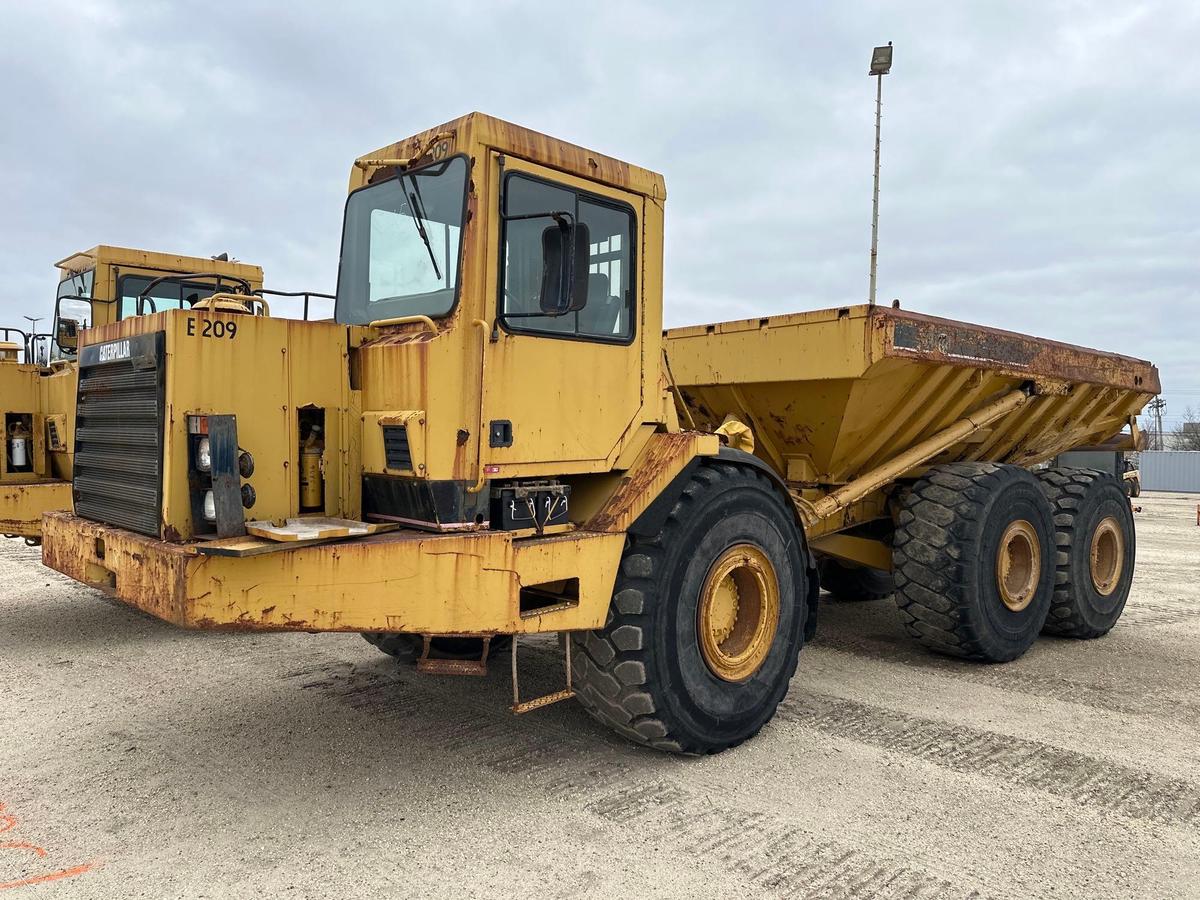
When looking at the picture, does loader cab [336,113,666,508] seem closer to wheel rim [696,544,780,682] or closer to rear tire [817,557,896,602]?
wheel rim [696,544,780,682]

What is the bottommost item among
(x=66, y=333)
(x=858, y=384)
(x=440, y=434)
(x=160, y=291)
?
(x=440, y=434)

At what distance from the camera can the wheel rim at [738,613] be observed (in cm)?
447

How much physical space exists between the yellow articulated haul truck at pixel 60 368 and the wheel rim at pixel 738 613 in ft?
11.9

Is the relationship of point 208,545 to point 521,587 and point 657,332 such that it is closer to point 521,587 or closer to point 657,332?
point 521,587

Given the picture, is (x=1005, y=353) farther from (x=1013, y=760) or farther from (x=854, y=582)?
(x=1013, y=760)

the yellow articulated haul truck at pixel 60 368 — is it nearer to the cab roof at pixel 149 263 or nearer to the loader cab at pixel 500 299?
the cab roof at pixel 149 263

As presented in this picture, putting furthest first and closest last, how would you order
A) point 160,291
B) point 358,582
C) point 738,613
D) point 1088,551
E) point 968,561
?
point 160,291 → point 1088,551 → point 968,561 → point 738,613 → point 358,582

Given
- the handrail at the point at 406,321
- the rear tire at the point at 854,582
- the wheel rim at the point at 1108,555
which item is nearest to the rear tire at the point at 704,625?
the handrail at the point at 406,321

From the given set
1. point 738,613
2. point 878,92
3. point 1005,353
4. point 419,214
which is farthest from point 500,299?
point 878,92

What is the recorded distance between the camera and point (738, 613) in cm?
479

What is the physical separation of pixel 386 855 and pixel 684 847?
1.13 metres

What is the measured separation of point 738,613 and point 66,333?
7436mm

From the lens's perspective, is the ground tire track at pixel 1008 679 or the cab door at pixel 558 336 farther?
the ground tire track at pixel 1008 679

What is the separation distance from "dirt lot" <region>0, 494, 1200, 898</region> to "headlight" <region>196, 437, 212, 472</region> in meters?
1.45
